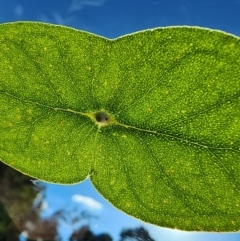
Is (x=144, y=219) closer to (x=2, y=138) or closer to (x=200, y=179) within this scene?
(x=200, y=179)

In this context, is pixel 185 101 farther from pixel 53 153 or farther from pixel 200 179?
pixel 53 153

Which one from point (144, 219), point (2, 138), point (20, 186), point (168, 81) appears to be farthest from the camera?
point (20, 186)

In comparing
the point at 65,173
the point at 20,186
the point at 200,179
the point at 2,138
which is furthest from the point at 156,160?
the point at 20,186

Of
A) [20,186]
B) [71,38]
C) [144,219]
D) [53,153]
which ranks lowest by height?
[144,219]

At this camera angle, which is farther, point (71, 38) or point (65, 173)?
point (65, 173)

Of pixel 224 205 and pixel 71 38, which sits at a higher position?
pixel 71 38

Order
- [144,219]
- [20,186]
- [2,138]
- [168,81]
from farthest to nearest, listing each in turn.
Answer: [20,186] → [2,138] → [144,219] → [168,81]
